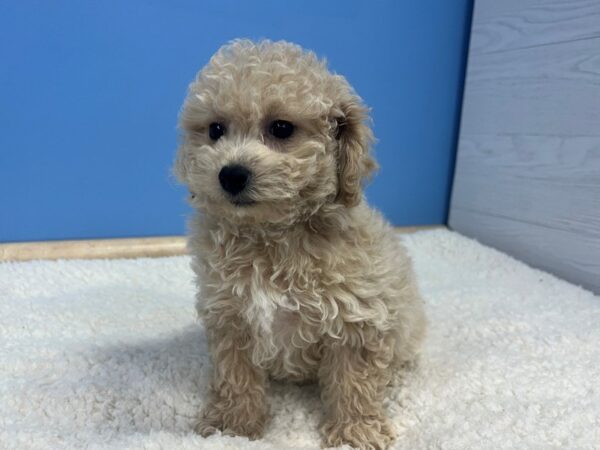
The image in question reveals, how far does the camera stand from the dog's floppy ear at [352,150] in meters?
1.24

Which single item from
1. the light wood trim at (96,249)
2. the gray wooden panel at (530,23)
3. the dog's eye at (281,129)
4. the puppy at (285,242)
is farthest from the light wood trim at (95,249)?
the gray wooden panel at (530,23)

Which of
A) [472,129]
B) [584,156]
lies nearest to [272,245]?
[584,156]

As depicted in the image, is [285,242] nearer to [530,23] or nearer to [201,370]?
[201,370]

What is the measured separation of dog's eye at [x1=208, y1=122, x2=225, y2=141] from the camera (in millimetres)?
1256

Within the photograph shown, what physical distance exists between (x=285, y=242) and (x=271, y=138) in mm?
235

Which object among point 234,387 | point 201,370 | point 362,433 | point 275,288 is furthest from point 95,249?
point 362,433

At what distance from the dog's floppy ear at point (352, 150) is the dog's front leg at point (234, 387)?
0.42m

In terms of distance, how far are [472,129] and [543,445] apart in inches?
72.2

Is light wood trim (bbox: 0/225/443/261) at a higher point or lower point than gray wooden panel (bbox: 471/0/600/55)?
lower

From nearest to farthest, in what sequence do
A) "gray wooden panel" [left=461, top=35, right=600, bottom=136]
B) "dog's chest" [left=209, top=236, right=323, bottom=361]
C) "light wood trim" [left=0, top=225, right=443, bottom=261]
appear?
"dog's chest" [left=209, top=236, right=323, bottom=361] → "gray wooden panel" [left=461, top=35, right=600, bottom=136] → "light wood trim" [left=0, top=225, right=443, bottom=261]

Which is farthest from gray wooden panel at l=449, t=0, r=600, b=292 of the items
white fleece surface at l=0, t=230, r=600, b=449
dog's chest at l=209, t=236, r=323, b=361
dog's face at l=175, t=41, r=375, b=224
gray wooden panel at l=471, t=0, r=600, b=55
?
dog's chest at l=209, t=236, r=323, b=361

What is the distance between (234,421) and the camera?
1.36 meters

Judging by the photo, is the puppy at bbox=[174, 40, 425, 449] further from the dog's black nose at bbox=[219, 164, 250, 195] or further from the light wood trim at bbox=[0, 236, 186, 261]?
the light wood trim at bbox=[0, 236, 186, 261]

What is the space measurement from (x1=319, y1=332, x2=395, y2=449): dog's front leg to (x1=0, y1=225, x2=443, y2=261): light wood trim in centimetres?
137
